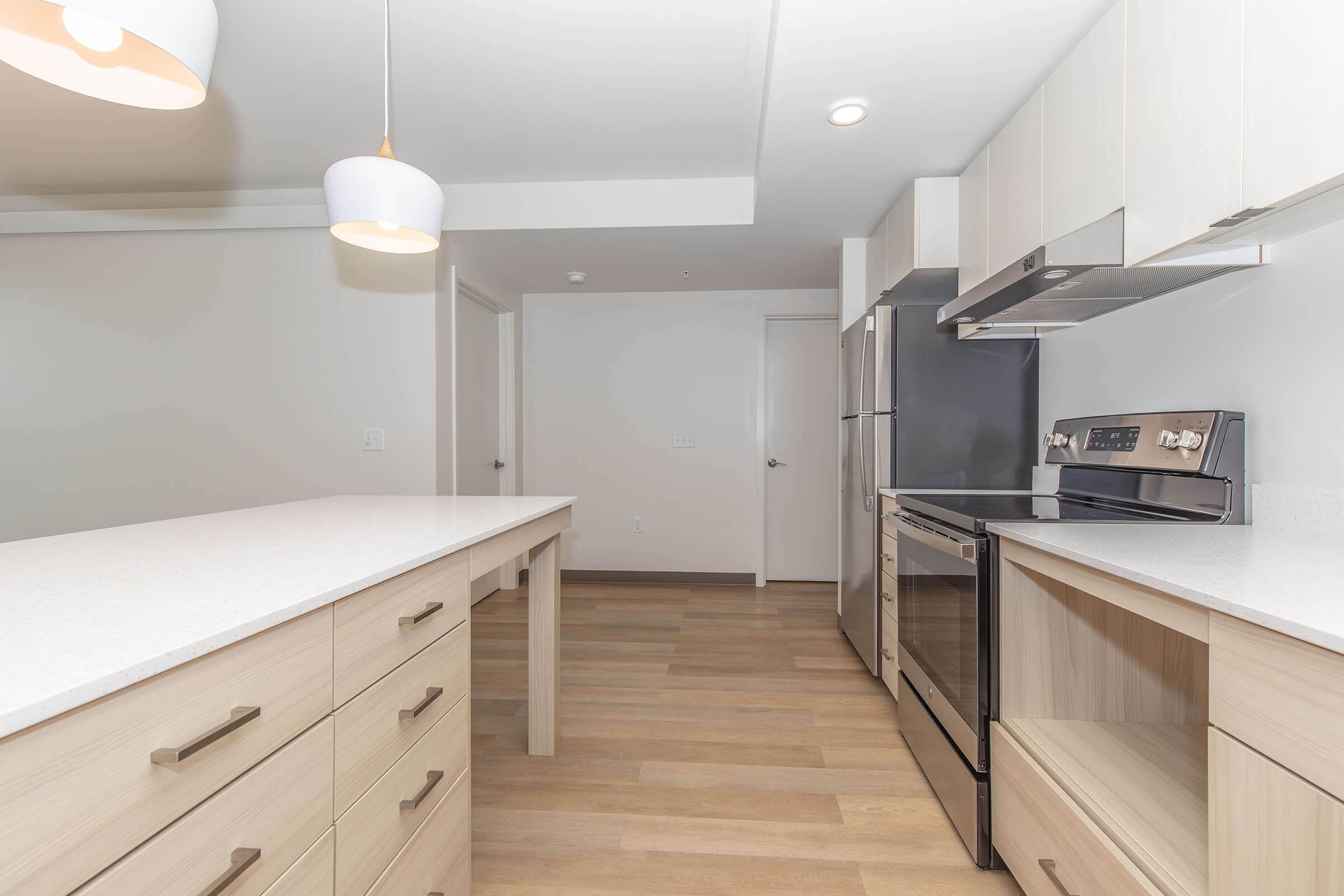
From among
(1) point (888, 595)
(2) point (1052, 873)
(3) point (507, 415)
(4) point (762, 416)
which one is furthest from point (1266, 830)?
(3) point (507, 415)

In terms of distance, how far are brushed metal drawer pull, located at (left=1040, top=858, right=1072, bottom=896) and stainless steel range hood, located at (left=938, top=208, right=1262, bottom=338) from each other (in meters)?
1.31

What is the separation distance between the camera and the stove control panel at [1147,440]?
4.84 ft

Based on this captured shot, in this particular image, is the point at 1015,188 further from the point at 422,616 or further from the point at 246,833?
the point at 246,833

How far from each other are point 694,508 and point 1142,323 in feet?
10.0

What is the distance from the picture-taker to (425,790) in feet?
Result: 3.85

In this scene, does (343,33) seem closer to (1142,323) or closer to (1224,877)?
(1142,323)

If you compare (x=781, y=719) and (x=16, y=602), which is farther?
(x=781, y=719)

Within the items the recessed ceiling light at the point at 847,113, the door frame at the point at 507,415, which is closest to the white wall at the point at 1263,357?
the recessed ceiling light at the point at 847,113

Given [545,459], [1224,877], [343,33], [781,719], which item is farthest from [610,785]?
[545,459]

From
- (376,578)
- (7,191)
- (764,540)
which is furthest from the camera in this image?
(764,540)

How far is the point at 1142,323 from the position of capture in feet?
6.14

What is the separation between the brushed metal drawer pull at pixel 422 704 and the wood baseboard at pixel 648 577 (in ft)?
10.8

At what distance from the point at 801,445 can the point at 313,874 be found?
13.0 feet

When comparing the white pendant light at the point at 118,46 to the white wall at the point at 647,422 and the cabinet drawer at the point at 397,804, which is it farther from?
the white wall at the point at 647,422
